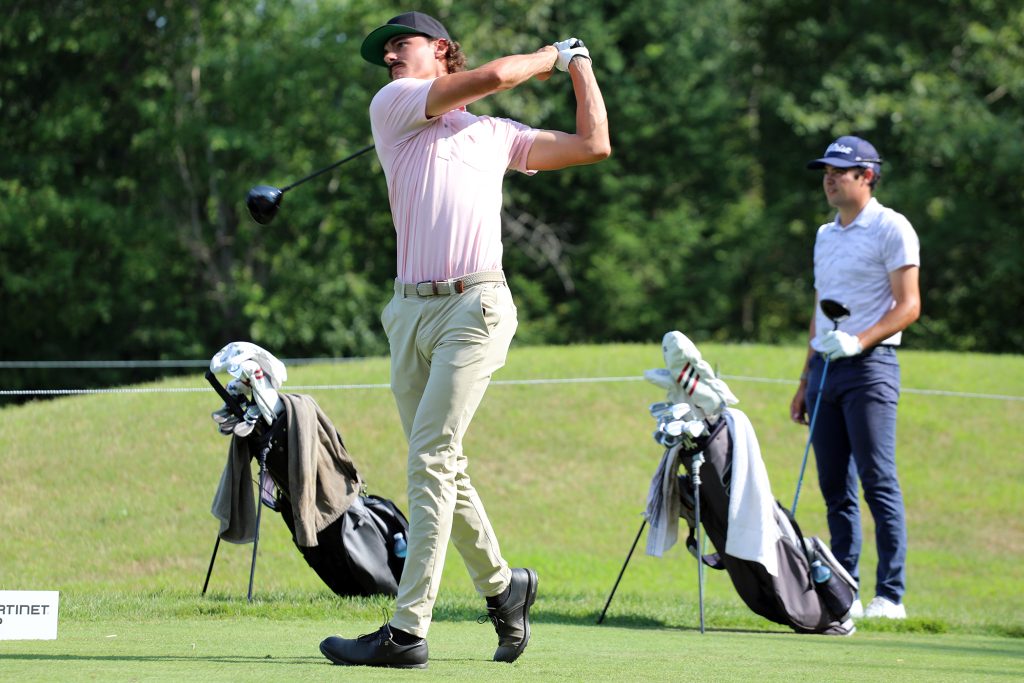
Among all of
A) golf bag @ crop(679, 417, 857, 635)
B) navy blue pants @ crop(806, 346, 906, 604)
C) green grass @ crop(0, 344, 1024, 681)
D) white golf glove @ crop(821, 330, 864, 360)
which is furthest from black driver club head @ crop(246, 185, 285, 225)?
navy blue pants @ crop(806, 346, 906, 604)

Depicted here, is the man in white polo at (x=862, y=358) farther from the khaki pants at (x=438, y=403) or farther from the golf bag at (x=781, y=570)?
the khaki pants at (x=438, y=403)

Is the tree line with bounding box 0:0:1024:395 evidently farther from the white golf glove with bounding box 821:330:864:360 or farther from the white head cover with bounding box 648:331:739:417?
the white head cover with bounding box 648:331:739:417

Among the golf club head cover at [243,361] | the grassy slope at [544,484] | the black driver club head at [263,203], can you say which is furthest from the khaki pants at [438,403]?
the grassy slope at [544,484]

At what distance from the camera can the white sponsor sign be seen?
185 inches

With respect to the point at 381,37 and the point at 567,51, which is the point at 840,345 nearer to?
the point at 567,51

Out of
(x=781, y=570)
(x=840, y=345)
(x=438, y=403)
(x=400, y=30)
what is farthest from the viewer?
(x=840, y=345)

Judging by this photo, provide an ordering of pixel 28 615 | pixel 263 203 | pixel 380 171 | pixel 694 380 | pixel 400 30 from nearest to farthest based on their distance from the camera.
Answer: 1. pixel 400 30
2. pixel 28 615
3. pixel 263 203
4. pixel 694 380
5. pixel 380 171

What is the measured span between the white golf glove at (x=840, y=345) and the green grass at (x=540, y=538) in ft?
4.30

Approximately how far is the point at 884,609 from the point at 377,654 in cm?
346

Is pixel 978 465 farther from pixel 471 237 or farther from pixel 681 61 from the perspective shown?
pixel 681 61

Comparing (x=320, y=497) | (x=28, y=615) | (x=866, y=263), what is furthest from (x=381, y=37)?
(x=866, y=263)

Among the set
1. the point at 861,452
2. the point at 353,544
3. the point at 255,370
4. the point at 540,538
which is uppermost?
the point at 255,370

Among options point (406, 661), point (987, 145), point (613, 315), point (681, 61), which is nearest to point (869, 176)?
point (406, 661)

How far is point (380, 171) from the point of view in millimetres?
25625
